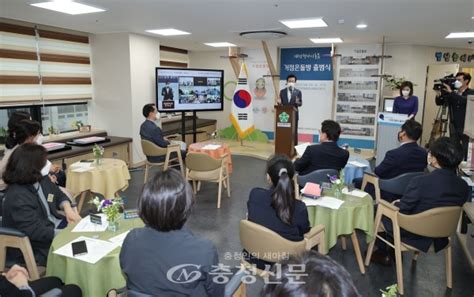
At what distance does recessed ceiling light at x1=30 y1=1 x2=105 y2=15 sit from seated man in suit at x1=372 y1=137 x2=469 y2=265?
13.5 feet

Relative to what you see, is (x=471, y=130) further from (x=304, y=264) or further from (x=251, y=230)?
(x=304, y=264)

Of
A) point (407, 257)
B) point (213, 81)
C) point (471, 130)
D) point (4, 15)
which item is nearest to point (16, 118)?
point (4, 15)

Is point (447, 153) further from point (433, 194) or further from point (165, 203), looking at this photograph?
point (165, 203)

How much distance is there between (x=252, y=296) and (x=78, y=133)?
4958 millimetres

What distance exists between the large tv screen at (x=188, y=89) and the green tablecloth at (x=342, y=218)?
4537mm

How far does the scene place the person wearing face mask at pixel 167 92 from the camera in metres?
6.49

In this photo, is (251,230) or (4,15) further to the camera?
(4,15)

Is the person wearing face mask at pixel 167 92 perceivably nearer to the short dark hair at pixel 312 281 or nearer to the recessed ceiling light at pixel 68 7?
the recessed ceiling light at pixel 68 7

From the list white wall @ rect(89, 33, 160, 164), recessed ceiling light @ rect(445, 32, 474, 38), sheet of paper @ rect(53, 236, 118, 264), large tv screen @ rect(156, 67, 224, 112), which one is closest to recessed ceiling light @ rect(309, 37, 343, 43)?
recessed ceiling light @ rect(445, 32, 474, 38)

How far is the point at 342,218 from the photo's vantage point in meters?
2.66

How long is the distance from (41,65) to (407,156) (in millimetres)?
5546

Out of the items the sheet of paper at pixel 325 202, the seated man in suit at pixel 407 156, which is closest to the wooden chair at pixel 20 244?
the sheet of paper at pixel 325 202

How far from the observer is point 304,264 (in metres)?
0.81

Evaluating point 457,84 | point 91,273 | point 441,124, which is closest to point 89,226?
point 91,273
